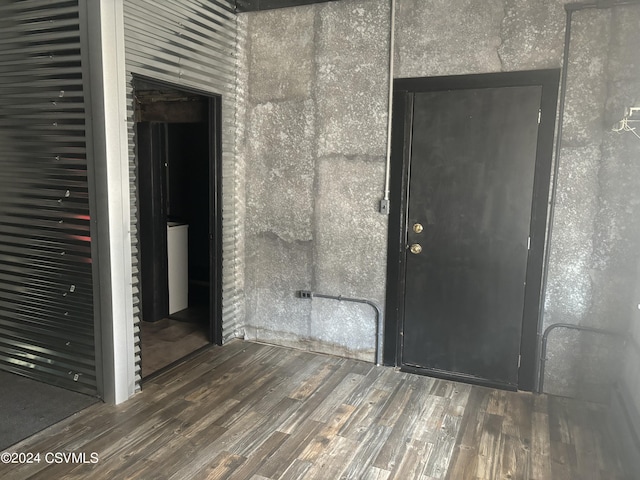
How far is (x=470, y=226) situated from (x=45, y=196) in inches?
111

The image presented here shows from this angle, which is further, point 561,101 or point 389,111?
point 389,111

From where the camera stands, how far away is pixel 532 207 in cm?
320

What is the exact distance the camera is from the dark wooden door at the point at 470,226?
10.5 feet

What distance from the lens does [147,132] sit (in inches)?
184

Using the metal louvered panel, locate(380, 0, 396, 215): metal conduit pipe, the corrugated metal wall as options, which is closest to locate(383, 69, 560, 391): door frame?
locate(380, 0, 396, 215): metal conduit pipe

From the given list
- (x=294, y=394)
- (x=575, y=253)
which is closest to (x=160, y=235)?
(x=294, y=394)

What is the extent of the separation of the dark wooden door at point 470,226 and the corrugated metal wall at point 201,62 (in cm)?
148

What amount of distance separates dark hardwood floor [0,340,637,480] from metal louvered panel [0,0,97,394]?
0.58m

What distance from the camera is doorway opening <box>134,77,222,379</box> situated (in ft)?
13.1

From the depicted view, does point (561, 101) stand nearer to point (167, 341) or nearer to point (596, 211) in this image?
point (596, 211)

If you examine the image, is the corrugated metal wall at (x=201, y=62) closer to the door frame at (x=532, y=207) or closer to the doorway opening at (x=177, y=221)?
the doorway opening at (x=177, y=221)

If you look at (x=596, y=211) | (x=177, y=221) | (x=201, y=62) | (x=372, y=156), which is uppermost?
(x=201, y=62)

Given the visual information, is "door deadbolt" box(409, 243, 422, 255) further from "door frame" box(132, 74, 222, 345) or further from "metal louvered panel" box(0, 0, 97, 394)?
"metal louvered panel" box(0, 0, 97, 394)

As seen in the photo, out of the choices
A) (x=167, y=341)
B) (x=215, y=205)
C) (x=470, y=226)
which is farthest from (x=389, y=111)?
(x=167, y=341)
